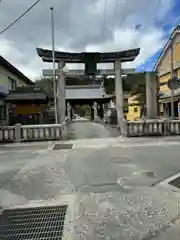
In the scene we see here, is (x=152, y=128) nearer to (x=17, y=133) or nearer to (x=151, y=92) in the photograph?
(x=151, y=92)

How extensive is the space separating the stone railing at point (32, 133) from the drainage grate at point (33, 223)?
29.1ft

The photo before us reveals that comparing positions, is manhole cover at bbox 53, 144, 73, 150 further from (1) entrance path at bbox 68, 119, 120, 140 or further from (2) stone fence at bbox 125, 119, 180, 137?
(2) stone fence at bbox 125, 119, 180, 137

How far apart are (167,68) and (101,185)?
28433 mm

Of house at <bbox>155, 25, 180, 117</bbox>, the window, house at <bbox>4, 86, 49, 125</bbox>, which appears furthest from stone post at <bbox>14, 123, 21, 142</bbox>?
house at <bbox>155, 25, 180, 117</bbox>

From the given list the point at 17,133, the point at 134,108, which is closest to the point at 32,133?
the point at 17,133

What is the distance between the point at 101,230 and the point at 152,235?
0.71 meters

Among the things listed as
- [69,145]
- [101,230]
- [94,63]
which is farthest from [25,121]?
[101,230]

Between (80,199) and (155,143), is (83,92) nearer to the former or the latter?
(155,143)

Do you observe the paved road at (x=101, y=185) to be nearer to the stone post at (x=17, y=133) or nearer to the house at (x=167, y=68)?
the stone post at (x=17, y=133)

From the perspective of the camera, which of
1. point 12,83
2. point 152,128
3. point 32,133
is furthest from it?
point 12,83

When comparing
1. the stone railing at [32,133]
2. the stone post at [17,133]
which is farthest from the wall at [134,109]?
the stone post at [17,133]

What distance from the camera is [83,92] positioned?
42.4m

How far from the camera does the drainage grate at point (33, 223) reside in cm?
407

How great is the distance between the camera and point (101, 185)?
6.31m
